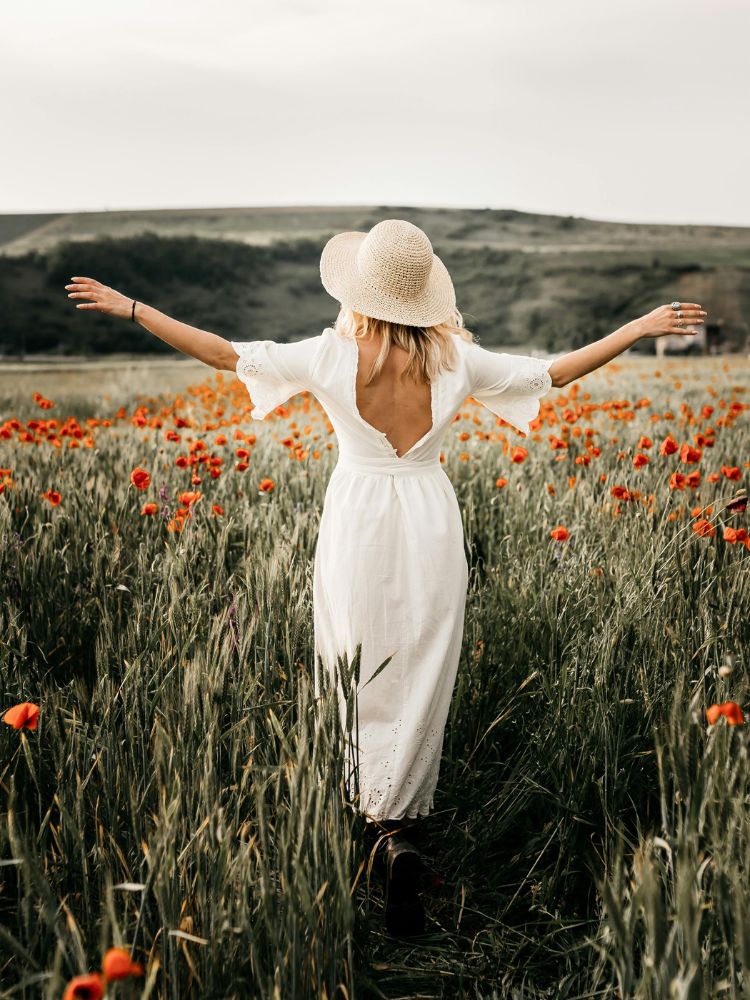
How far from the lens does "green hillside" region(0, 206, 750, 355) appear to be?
2019 cm

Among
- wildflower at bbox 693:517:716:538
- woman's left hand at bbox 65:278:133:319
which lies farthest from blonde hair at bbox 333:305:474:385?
wildflower at bbox 693:517:716:538

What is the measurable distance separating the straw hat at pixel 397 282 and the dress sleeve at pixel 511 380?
6.8 inches

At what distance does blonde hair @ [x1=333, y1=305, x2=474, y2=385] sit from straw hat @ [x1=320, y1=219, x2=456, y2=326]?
44 mm

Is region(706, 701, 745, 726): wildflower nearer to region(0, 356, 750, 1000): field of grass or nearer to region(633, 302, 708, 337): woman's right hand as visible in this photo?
region(0, 356, 750, 1000): field of grass

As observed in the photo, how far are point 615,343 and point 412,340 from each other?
1.93 ft

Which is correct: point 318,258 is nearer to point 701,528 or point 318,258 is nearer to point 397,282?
point 701,528

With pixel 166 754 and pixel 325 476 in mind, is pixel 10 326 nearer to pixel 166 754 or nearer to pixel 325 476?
pixel 325 476

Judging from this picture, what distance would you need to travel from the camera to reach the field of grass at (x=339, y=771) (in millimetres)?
1238

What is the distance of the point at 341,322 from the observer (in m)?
2.21

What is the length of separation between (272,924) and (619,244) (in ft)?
88.9

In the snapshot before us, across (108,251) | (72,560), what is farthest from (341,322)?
(108,251)

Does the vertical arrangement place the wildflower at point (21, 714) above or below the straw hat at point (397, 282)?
below

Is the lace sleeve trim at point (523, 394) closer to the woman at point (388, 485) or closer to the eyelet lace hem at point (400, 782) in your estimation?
the woman at point (388, 485)

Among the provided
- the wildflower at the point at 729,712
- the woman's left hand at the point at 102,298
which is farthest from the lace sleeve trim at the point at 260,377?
the wildflower at the point at 729,712
